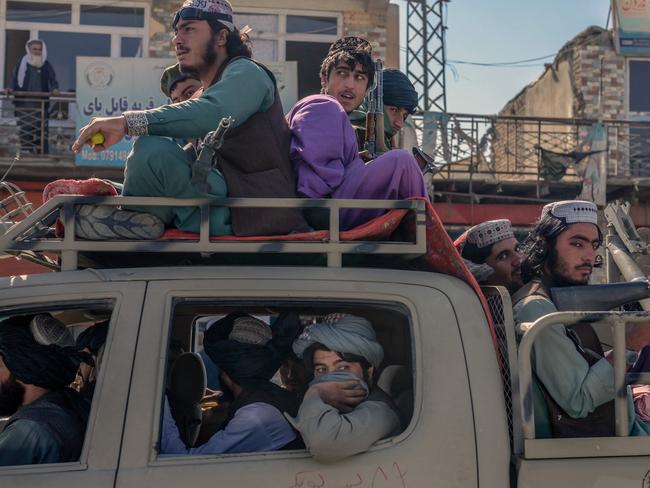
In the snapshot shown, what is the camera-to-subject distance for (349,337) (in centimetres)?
234

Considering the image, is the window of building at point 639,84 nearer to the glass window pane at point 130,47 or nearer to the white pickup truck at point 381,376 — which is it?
the glass window pane at point 130,47

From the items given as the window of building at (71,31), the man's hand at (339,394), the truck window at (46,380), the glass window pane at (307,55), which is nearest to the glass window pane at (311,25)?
the glass window pane at (307,55)

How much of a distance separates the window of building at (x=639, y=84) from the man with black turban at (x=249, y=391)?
1400cm

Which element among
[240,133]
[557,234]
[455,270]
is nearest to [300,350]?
[455,270]

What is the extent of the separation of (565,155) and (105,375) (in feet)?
36.6

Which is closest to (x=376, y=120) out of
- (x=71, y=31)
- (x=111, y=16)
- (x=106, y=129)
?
(x=106, y=129)

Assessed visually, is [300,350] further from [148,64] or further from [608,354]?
[148,64]

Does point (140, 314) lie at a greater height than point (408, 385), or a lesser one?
greater

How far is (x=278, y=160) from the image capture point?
2701 millimetres

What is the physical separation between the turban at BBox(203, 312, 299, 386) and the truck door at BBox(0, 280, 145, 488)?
0.40m

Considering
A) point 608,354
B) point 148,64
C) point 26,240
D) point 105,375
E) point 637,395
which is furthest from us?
point 148,64

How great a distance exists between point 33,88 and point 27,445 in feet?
36.0

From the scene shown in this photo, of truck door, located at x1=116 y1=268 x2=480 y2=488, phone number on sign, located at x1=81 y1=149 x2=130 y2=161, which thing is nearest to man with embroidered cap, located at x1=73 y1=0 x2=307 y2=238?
truck door, located at x1=116 y1=268 x2=480 y2=488

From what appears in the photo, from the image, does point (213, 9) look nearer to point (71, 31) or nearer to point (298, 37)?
point (298, 37)
